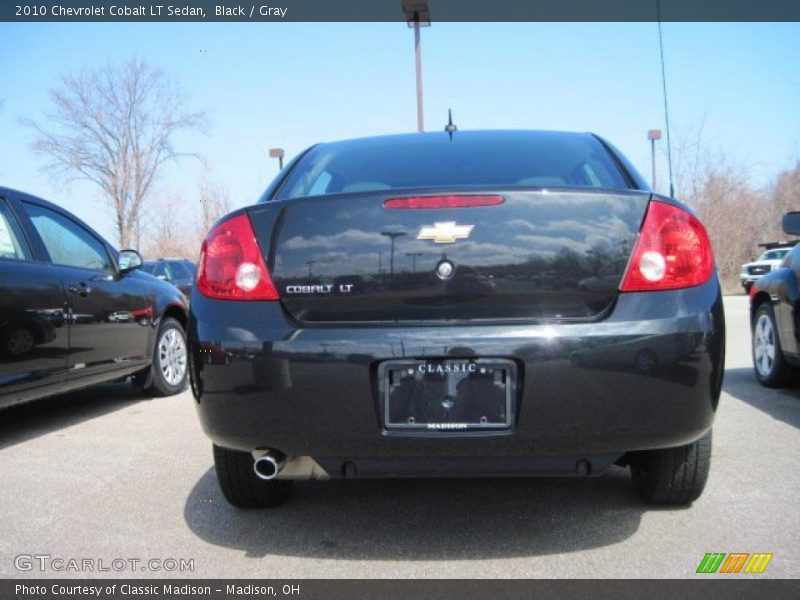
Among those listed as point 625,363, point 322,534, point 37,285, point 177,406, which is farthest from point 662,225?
point 177,406

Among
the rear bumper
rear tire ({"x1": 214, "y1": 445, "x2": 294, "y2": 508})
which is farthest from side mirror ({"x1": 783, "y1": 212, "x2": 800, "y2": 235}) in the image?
rear tire ({"x1": 214, "y1": 445, "x2": 294, "y2": 508})

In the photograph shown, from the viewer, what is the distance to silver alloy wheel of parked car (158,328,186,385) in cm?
561

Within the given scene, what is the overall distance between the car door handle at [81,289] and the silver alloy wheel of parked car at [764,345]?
497 cm

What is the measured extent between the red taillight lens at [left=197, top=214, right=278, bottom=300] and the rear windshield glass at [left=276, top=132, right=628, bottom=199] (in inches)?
15.8

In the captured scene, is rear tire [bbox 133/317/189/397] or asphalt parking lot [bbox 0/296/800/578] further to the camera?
rear tire [bbox 133/317/189/397]

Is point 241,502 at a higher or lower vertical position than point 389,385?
lower

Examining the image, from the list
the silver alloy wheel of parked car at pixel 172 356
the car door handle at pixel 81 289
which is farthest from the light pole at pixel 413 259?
the silver alloy wheel of parked car at pixel 172 356

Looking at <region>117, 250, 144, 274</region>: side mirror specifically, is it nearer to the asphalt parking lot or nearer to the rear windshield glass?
the asphalt parking lot

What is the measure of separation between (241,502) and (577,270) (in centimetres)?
164

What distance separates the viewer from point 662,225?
Answer: 2221 millimetres

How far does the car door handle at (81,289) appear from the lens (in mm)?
4402

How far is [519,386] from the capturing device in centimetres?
206

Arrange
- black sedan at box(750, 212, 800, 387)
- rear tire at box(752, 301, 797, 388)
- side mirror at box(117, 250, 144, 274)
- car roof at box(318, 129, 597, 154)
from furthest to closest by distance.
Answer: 1. side mirror at box(117, 250, 144, 274)
2. rear tire at box(752, 301, 797, 388)
3. black sedan at box(750, 212, 800, 387)
4. car roof at box(318, 129, 597, 154)
